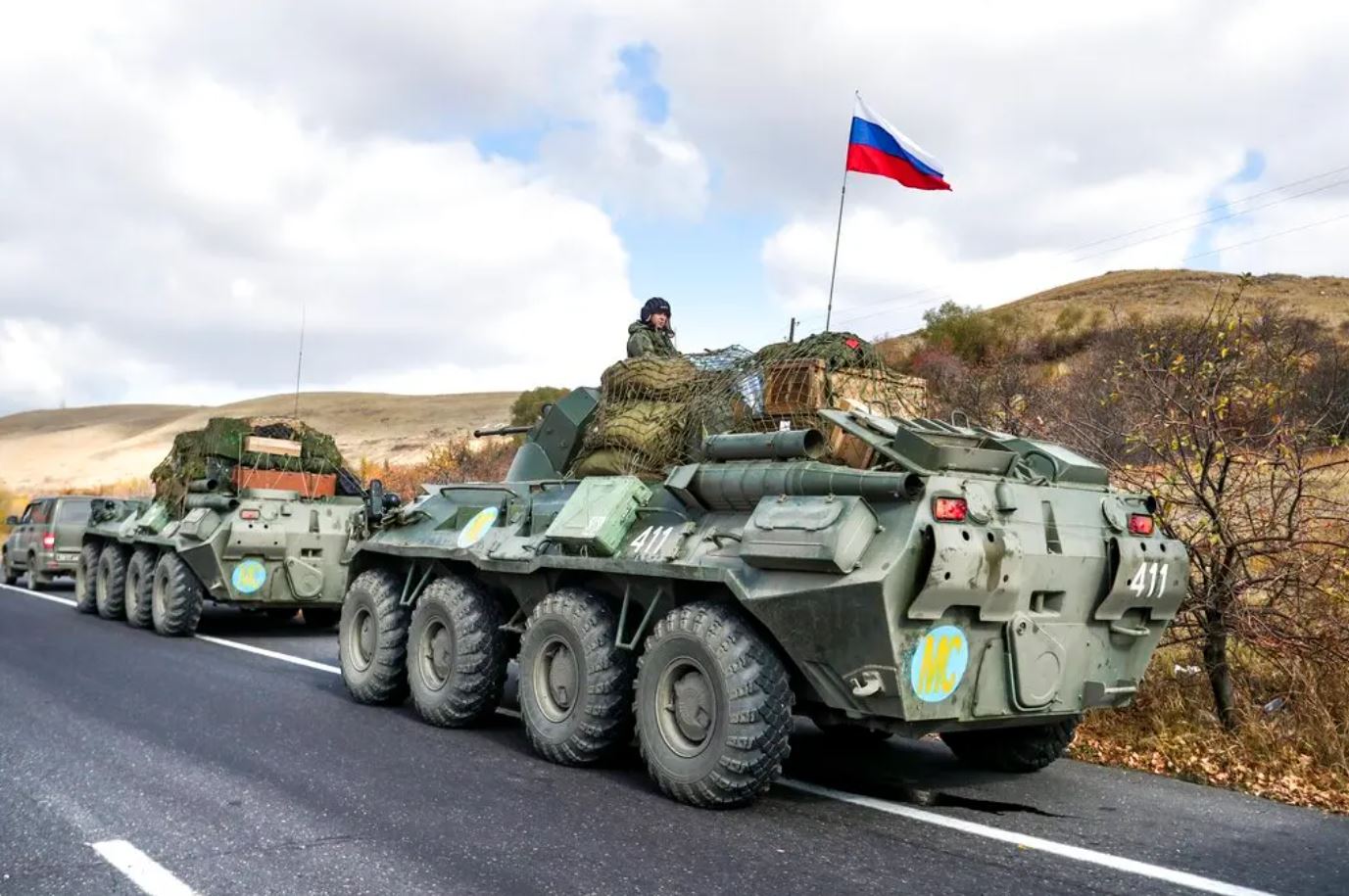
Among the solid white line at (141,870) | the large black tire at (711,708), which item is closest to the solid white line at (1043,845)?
the large black tire at (711,708)

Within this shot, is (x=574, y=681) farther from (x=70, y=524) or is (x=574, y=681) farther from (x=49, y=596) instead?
(x=70, y=524)

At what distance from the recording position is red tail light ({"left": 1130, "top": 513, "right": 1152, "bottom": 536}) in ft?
21.5

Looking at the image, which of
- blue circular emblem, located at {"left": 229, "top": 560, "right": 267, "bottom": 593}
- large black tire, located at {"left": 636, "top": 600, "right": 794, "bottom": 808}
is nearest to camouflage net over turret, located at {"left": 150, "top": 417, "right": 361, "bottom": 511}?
blue circular emblem, located at {"left": 229, "top": 560, "right": 267, "bottom": 593}

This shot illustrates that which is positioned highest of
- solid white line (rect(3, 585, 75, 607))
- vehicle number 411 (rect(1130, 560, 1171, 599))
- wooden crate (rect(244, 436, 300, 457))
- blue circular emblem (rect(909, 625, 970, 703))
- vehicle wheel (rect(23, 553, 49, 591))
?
wooden crate (rect(244, 436, 300, 457))

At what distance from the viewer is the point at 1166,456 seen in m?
8.46

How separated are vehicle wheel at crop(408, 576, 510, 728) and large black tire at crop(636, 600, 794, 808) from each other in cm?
190

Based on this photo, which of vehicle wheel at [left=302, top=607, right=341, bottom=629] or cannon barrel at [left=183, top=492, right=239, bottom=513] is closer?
cannon barrel at [left=183, top=492, right=239, bottom=513]

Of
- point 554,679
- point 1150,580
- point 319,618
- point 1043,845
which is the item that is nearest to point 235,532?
point 319,618

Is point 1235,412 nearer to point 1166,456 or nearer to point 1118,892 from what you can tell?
point 1166,456

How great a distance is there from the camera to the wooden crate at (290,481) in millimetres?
14898

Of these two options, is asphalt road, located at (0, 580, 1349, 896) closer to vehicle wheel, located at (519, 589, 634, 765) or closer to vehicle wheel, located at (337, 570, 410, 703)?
vehicle wheel, located at (519, 589, 634, 765)

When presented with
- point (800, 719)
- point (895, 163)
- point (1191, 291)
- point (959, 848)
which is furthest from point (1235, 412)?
point (1191, 291)

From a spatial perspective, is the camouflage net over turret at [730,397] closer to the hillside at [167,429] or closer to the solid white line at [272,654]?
the solid white line at [272,654]

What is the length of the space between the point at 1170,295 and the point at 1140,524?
191 ft
